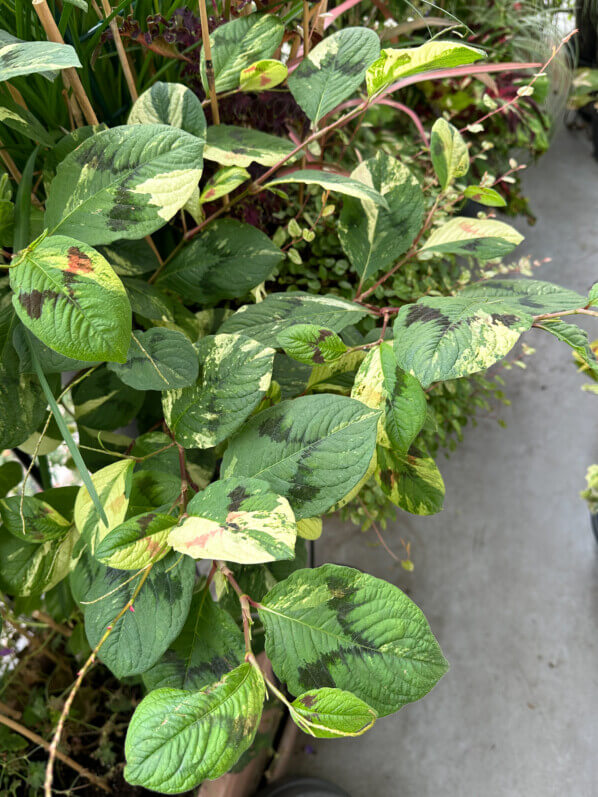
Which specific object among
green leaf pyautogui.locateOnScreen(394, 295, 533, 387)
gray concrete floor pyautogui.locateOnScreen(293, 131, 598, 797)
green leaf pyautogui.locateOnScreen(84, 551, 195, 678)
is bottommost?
gray concrete floor pyautogui.locateOnScreen(293, 131, 598, 797)

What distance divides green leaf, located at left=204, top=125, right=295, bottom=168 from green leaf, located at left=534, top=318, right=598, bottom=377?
0.30 metres

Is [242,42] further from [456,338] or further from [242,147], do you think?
[456,338]

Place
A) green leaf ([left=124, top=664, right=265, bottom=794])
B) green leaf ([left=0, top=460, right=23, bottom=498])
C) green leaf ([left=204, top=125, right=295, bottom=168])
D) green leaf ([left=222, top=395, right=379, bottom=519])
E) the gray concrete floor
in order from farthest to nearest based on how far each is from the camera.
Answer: the gray concrete floor → green leaf ([left=0, top=460, right=23, bottom=498]) → green leaf ([left=204, top=125, right=295, bottom=168]) → green leaf ([left=222, top=395, right=379, bottom=519]) → green leaf ([left=124, top=664, right=265, bottom=794])

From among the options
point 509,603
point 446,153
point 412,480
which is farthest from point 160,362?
point 509,603

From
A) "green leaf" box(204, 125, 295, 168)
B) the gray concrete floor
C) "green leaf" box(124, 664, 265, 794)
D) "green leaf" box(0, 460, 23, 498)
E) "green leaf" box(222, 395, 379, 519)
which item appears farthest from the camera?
the gray concrete floor

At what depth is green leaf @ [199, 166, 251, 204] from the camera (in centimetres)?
54

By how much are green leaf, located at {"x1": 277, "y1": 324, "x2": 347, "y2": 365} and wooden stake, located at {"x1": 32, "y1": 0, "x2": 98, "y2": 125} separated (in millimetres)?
277

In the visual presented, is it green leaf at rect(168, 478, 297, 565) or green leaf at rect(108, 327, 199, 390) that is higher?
green leaf at rect(108, 327, 199, 390)

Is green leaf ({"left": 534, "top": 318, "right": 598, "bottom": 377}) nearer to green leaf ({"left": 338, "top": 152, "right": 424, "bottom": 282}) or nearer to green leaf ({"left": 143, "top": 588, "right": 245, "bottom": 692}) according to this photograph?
green leaf ({"left": 338, "top": 152, "right": 424, "bottom": 282})

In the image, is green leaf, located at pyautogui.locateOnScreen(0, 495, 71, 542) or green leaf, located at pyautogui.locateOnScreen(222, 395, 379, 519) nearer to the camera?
green leaf, located at pyautogui.locateOnScreen(222, 395, 379, 519)

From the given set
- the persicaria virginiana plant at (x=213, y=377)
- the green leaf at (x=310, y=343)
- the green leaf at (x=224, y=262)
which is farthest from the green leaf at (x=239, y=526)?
the green leaf at (x=224, y=262)

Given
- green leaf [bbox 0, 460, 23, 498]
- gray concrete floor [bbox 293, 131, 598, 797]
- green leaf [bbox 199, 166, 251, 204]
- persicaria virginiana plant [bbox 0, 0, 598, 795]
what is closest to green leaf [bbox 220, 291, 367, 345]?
persicaria virginiana plant [bbox 0, 0, 598, 795]

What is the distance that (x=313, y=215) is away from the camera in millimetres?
897

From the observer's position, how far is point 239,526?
0.39 meters
